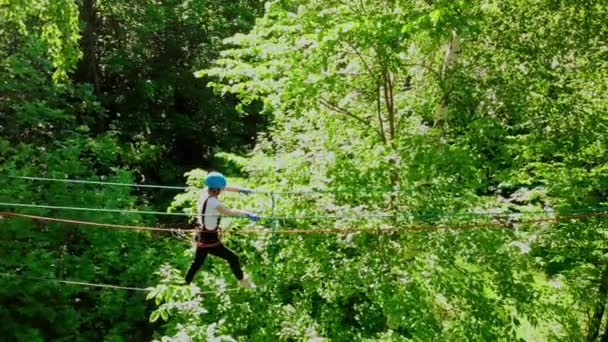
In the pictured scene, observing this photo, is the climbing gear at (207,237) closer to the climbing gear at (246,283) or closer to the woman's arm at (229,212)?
the woman's arm at (229,212)

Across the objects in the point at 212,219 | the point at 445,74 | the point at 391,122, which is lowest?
the point at 212,219

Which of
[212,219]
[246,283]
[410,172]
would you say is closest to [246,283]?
[246,283]

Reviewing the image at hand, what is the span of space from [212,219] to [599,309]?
6.30m

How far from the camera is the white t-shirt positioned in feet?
18.5

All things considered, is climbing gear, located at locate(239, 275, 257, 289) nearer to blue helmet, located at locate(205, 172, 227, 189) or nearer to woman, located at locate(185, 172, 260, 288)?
woman, located at locate(185, 172, 260, 288)

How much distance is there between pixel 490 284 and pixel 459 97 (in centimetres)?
245

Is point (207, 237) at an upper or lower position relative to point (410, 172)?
lower

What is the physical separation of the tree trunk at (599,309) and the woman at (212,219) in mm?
5189

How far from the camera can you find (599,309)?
342 inches

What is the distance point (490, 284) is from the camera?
22.6ft

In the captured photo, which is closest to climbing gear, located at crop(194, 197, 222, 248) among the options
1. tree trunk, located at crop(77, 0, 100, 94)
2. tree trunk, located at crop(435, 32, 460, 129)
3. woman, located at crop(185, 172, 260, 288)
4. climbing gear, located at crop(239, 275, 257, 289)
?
woman, located at crop(185, 172, 260, 288)

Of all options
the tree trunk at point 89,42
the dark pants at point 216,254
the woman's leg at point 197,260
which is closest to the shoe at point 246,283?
the dark pants at point 216,254

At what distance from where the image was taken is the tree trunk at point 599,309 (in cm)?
813

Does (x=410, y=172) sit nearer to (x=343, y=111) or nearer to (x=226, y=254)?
(x=343, y=111)
